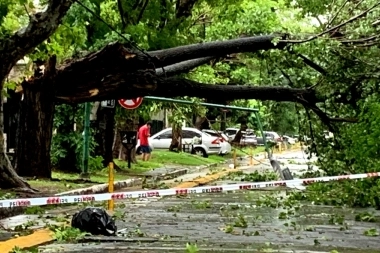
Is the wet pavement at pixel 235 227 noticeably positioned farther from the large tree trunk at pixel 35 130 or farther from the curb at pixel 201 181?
the curb at pixel 201 181

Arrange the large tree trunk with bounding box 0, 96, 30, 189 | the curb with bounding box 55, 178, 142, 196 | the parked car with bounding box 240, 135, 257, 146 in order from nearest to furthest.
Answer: the large tree trunk with bounding box 0, 96, 30, 189 → the curb with bounding box 55, 178, 142, 196 → the parked car with bounding box 240, 135, 257, 146

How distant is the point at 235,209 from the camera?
15.5 meters

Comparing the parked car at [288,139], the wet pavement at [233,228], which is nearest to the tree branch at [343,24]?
the wet pavement at [233,228]

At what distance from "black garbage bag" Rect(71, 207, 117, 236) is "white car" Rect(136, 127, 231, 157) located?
33152 millimetres

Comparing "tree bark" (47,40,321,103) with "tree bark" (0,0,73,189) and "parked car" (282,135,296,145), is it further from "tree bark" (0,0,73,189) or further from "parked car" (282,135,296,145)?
"parked car" (282,135,296,145)

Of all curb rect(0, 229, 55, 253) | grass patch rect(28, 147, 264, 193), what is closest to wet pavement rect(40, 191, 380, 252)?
curb rect(0, 229, 55, 253)

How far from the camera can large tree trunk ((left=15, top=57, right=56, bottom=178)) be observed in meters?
18.3

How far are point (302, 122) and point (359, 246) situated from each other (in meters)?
10.7

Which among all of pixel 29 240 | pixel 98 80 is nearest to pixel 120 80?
pixel 98 80

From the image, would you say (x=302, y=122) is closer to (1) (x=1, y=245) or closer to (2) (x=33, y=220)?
(2) (x=33, y=220)

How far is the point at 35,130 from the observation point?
18250 millimetres

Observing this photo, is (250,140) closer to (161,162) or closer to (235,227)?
(161,162)

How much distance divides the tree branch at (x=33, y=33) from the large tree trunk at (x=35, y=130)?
13.6 feet

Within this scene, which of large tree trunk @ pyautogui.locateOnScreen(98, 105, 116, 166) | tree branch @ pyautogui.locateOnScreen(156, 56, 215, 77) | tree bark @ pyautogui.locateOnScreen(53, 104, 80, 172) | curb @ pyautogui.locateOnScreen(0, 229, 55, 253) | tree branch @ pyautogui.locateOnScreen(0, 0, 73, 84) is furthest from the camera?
→ large tree trunk @ pyautogui.locateOnScreen(98, 105, 116, 166)
